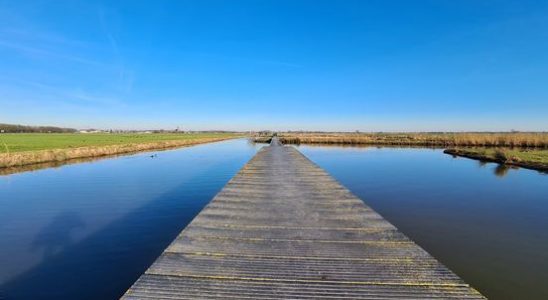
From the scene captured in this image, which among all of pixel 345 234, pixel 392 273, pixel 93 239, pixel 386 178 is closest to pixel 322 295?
pixel 392 273

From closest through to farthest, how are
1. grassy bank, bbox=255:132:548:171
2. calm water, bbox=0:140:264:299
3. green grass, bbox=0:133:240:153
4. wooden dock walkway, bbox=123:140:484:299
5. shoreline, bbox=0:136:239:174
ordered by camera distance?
wooden dock walkway, bbox=123:140:484:299 → calm water, bbox=0:140:264:299 → shoreline, bbox=0:136:239:174 → grassy bank, bbox=255:132:548:171 → green grass, bbox=0:133:240:153

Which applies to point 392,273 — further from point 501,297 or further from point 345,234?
point 501,297

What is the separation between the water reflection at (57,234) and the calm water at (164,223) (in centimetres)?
3

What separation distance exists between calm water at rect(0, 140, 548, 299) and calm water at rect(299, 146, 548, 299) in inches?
1.3

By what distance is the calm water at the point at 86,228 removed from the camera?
6.31m

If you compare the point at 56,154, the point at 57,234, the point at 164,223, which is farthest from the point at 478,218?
the point at 56,154

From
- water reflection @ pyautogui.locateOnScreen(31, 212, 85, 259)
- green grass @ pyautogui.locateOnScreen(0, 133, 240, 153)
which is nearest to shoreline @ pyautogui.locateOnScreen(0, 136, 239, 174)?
green grass @ pyautogui.locateOnScreen(0, 133, 240, 153)

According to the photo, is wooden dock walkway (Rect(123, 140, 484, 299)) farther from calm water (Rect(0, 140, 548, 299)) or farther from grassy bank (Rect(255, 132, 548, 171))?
grassy bank (Rect(255, 132, 548, 171))

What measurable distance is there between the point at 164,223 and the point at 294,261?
271 inches

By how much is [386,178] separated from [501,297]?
14064 mm

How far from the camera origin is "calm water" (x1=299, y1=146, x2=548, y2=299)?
6.42 metres

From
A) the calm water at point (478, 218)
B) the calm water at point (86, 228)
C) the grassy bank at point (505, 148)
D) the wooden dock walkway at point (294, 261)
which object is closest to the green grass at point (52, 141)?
the calm water at point (86, 228)

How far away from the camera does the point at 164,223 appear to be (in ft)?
33.9

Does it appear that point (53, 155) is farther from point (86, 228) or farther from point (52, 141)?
point (52, 141)
